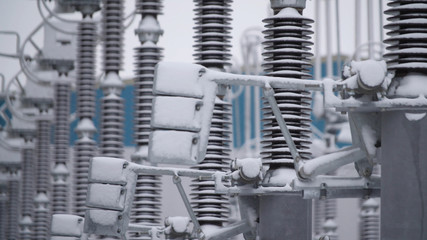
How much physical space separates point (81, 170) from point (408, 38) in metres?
14.2

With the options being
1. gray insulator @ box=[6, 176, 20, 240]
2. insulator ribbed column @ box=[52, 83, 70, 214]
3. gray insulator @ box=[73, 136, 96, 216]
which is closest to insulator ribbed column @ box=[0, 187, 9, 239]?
gray insulator @ box=[6, 176, 20, 240]

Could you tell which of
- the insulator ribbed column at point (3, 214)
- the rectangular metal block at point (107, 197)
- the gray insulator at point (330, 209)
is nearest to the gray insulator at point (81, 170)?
the rectangular metal block at point (107, 197)

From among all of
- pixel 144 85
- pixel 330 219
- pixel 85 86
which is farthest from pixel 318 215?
pixel 144 85

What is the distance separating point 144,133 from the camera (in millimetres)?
17703

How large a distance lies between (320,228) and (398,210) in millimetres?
24743

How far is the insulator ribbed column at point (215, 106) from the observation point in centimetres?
1351

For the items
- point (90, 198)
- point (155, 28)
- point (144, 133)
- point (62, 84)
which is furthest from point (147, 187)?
point (62, 84)

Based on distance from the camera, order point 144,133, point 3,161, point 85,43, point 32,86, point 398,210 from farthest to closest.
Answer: point 3,161, point 32,86, point 85,43, point 144,133, point 398,210

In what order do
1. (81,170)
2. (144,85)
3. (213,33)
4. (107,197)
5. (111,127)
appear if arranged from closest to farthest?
(107,197), (213,33), (144,85), (111,127), (81,170)

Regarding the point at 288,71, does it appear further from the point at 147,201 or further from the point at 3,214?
the point at 3,214

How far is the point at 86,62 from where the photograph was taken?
23125mm

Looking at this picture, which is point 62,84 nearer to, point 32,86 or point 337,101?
point 32,86

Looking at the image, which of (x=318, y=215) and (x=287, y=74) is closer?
(x=287, y=74)

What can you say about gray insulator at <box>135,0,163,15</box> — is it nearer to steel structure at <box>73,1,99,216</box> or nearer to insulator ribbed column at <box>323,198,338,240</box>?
steel structure at <box>73,1,99,216</box>
